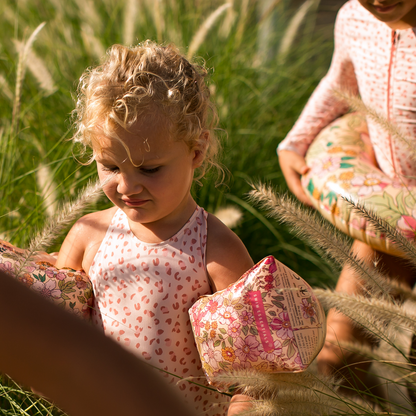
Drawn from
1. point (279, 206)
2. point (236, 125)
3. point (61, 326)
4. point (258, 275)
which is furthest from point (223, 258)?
point (236, 125)

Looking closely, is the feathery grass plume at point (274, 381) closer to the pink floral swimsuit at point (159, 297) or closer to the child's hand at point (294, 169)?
the pink floral swimsuit at point (159, 297)

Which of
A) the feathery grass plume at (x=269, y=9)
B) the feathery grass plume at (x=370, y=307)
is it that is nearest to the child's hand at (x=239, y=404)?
the feathery grass plume at (x=370, y=307)

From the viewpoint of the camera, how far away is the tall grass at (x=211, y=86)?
1.78 metres

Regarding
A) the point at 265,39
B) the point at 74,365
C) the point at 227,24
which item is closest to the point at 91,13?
the point at 227,24

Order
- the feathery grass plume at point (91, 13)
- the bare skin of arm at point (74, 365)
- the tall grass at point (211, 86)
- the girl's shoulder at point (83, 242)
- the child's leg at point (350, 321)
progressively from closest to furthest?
the bare skin of arm at point (74, 365)
the girl's shoulder at point (83, 242)
the child's leg at point (350, 321)
the tall grass at point (211, 86)
the feathery grass plume at point (91, 13)

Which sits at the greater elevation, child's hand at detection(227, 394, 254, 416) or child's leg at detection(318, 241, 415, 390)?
child's hand at detection(227, 394, 254, 416)

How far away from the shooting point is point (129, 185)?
0.92 metres

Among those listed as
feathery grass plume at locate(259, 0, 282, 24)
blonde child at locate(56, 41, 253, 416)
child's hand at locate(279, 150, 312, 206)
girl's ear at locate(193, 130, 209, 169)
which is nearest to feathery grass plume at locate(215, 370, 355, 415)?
blonde child at locate(56, 41, 253, 416)

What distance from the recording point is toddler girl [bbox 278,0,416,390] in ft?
4.20

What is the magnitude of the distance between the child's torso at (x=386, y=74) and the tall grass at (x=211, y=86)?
0.52 m

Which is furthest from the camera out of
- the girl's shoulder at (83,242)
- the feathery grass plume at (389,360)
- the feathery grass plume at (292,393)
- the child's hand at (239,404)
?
the girl's shoulder at (83,242)

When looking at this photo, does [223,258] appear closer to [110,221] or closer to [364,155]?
[110,221]

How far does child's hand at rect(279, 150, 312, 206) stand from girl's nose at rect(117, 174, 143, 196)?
83cm

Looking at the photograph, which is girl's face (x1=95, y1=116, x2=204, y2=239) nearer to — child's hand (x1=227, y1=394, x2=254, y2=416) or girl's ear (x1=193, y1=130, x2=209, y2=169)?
girl's ear (x1=193, y1=130, x2=209, y2=169)
